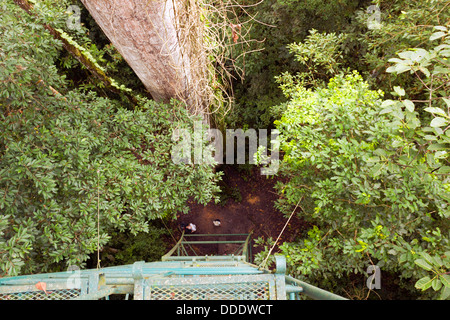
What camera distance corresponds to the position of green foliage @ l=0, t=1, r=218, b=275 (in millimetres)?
2781

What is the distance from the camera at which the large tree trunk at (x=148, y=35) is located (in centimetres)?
225

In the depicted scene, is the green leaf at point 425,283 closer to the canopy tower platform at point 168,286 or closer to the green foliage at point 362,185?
the green foliage at point 362,185

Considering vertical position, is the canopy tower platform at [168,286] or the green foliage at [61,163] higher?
the green foliage at [61,163]

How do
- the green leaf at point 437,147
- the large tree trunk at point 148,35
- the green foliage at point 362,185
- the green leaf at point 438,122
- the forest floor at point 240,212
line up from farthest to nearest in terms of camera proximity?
the forest floor at point 240,212 < the green foliage at point 362,185 < the large tree trunk at point 148,35 < the green leaf at point 437,147 < the green leaf at point 438,122

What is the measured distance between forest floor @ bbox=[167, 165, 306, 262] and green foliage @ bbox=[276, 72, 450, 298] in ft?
10.3

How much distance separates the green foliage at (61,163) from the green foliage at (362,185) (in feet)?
5.37

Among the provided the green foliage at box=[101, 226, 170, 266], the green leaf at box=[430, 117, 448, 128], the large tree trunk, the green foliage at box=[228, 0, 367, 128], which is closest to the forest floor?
the green foliage at box=[101, 226, 170, 266]

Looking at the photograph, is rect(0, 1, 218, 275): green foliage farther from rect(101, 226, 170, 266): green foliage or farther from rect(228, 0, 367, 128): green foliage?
rect(101, 226, 170, 266): green foliage

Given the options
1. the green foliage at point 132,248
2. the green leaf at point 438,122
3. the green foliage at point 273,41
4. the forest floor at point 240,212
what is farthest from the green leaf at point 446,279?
the green foliage at point 132,248

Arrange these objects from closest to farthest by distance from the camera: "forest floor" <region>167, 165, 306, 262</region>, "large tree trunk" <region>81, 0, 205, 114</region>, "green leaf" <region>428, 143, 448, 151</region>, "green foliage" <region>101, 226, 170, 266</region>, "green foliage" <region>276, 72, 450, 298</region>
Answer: "green leaf" <region>428, 143, 448, 151</region> → "large tree trunk" <region>81, 0, 205, 114</region> → "green foliage" <region>276, 72, 450, 298</region> → "green foliage" <region>101, 226, 170, 266</region> → "forest floor" <region>167, 165, 306, 262</region>

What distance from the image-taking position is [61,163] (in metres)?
2.98

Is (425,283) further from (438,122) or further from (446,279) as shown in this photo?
(438,122)

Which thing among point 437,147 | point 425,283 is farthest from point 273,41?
point 425,283
